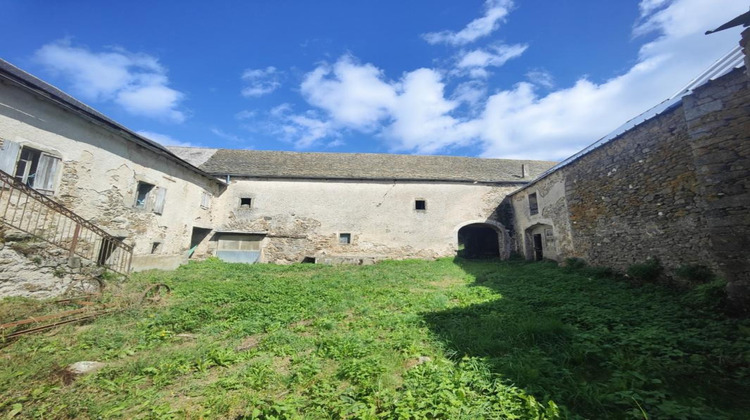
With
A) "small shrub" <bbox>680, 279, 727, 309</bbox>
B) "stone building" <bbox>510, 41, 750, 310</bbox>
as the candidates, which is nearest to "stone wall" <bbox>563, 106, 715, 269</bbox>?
"stone building" <bbox>510, 41, 750, 310</bbox>

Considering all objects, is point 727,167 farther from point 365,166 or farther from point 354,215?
point 365,166

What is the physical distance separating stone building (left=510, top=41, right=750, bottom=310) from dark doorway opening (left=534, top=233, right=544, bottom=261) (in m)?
1.03

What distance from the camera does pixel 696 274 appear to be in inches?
230

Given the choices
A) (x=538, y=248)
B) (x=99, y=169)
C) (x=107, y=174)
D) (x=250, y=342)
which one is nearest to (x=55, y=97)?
(x=99, y=169)

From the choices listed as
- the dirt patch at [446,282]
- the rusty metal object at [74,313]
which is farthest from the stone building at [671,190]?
the rusty metal object at [74,313]

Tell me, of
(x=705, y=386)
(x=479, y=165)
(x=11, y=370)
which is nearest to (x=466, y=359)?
(x=705, y=386)

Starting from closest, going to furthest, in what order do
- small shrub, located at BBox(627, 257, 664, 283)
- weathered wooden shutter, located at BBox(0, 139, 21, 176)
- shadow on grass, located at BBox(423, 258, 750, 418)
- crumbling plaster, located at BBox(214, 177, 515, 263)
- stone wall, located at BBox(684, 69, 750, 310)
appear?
shadow on grass, located at BBox(423, 258, 750, 418)
stone wall, located at BBox(684, 69, 750, 310)
weathered wooden shutter, located at BBox(0, 139, 21, 176)
small shrub, located at BBox(627, 257, 664, 283)
crumbling plaster, located at BBox(214, 177, 515, 263)

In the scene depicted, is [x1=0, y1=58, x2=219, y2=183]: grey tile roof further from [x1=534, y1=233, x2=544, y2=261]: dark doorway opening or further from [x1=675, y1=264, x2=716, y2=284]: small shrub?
[x1=534, y1=233, x2=544, y2=261]: dark doorway opening

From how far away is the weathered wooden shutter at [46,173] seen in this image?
285 inches

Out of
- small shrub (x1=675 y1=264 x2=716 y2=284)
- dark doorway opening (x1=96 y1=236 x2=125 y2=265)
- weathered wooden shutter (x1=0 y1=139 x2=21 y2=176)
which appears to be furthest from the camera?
dark doorway opening (x1=96 y1=236 x2=125 y2=265)

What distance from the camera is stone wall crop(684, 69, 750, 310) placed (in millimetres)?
4523

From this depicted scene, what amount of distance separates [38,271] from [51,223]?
2.07m

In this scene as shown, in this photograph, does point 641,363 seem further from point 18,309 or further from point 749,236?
point 18,309

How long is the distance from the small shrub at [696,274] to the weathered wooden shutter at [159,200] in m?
15.6
